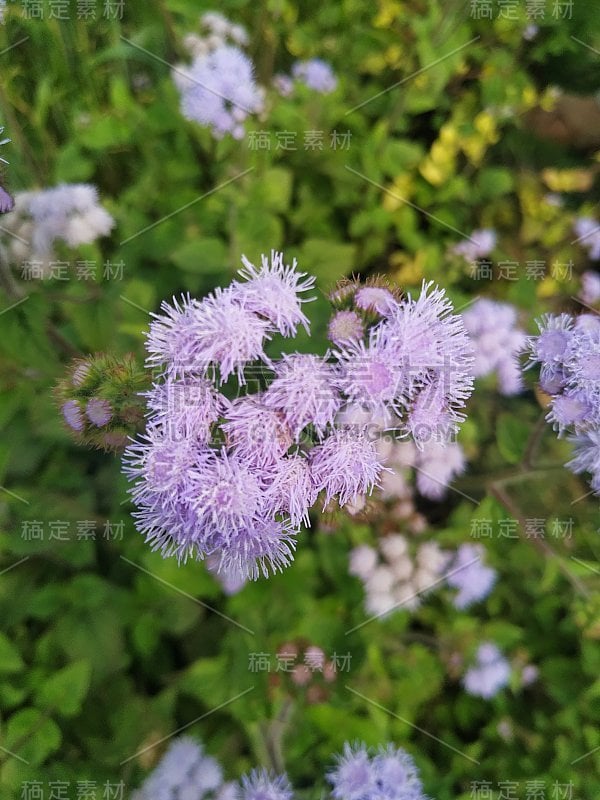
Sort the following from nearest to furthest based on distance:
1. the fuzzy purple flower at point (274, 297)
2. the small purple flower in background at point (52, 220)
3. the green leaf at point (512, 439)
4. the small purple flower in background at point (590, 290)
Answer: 1. the fuzzy purple flower at point (274, 297)
2. the green leaf at point (512, 439)
3. the small purple flower in background at point (52, 220)
4. the small purple flower in background at point (590, 290)

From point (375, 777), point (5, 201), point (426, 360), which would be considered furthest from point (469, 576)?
point (5, 201)

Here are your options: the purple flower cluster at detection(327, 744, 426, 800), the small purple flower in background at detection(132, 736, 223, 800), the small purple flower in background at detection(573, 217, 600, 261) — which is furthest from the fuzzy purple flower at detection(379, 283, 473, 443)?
the small purple flower in background at detection(573, 217, 600, 261)

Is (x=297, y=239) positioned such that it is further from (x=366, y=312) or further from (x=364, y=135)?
(x=366, y=312)

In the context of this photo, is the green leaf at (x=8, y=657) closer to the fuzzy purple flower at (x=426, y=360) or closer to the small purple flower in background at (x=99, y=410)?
the small purple flower in background at (x=99, y=410)

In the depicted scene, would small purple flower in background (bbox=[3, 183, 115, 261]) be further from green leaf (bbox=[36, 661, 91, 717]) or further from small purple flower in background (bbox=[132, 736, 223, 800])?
small purple flower in background (bbox=[132, 736, 223, 800])

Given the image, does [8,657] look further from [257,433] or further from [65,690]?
[257,433]

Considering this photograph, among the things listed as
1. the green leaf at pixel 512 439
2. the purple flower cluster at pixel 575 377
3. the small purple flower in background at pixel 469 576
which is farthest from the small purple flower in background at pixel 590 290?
the small purple flower in background at pixel 469 576

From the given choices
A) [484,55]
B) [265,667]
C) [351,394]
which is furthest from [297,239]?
[265,667]
